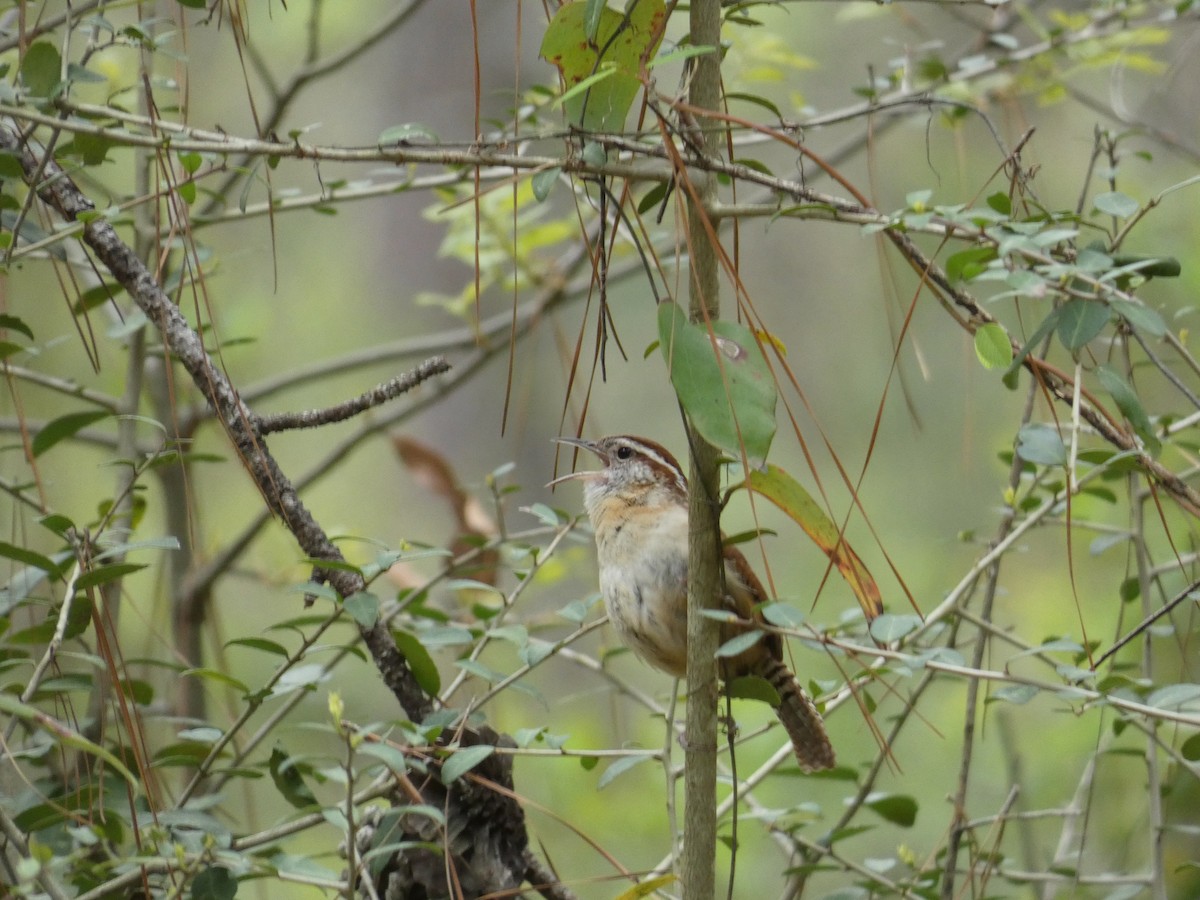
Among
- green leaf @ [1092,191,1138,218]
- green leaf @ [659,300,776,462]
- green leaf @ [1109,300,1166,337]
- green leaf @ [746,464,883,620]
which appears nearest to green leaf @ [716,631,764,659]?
green leaf @ [746,464,883,620]

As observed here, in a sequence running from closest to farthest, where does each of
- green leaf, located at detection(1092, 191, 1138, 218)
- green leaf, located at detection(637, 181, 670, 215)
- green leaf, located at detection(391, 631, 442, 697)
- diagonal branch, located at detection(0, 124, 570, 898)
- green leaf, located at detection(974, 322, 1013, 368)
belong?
green leaf, located at detection(974, 322, 1013, 368) < green leaf, located at detection(1092, 191, 1138, 218) < green leaf, located at detection(637, 181, 670, 215) < diagonal branch, located at detection(0, 124, 570, 898) < green leaf, located at detection(391, 631, 442, 697)

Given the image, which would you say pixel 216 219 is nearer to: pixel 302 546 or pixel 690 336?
pixel 302 546

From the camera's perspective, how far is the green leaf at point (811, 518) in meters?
1.65

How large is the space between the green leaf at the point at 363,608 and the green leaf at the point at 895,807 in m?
1.07

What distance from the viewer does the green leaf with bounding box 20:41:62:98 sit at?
187 centimetres

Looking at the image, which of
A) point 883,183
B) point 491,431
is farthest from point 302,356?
point 883,183

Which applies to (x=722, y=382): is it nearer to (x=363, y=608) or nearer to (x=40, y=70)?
(x=363, y=608)

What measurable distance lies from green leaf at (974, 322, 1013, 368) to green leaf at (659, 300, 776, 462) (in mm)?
269

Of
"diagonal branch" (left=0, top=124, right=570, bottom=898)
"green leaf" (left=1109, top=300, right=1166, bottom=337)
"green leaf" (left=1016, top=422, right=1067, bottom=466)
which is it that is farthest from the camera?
"diagonal branch" (left=0, top=124, right=570, bottom=898)

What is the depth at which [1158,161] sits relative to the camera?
7504mm

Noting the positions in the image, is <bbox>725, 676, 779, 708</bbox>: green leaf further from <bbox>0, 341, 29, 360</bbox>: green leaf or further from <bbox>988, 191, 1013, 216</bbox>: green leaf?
<bbox>0, 341, 29, 360</bbox>: green leaf

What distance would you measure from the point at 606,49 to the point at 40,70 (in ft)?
3.00

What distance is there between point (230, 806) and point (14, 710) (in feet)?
20.3

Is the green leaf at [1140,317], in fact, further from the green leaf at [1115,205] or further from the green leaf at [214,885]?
the green leaf at [214,885]
